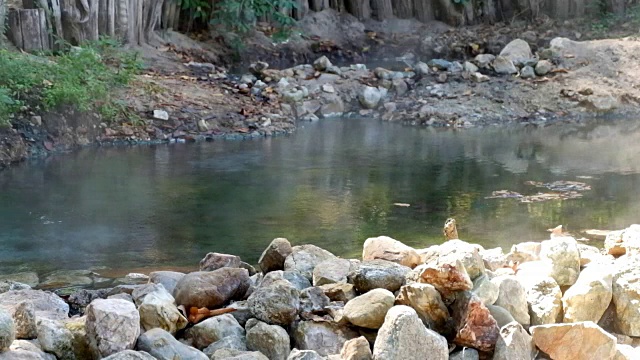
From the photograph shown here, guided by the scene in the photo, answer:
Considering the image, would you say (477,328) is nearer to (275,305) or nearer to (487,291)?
(487,291)

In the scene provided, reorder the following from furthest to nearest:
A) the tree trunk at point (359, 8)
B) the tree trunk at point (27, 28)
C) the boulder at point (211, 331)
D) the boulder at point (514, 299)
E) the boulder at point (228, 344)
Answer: the tree trunk at point (359, 8), the tree trunk at point (27, 28), the boulder at point (514, 299), the boulder at point (211, 331), the boulder at point (228, 344)

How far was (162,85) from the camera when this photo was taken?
11.3 metres

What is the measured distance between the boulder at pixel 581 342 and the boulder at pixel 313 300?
1.01 metres

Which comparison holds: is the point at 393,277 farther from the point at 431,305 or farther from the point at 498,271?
the point at 498,271

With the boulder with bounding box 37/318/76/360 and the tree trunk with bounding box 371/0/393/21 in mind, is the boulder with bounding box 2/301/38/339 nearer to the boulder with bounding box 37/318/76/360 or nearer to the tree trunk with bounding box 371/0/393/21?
the boulder with bounding box 37/318/76/360

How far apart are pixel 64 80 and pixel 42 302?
591 centimetres

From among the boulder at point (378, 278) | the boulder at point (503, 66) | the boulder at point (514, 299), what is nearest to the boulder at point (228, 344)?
the boulder at point (378, 278)

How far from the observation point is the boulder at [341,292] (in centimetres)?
425

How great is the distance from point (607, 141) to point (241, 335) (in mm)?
7609

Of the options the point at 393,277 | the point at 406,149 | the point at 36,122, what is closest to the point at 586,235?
the point at 393,277

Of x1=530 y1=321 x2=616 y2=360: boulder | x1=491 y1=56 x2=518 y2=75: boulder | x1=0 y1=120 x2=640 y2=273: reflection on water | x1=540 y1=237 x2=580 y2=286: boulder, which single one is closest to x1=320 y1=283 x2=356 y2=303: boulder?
x1=530 y1=321 x2=616 y2=360: boulder

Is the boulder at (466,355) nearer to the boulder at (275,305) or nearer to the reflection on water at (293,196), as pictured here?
the boulder at (275,305)

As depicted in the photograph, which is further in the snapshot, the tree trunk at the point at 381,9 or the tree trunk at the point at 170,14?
the tree trunk at the point at 381,9

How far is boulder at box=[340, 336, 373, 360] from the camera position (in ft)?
12.2
